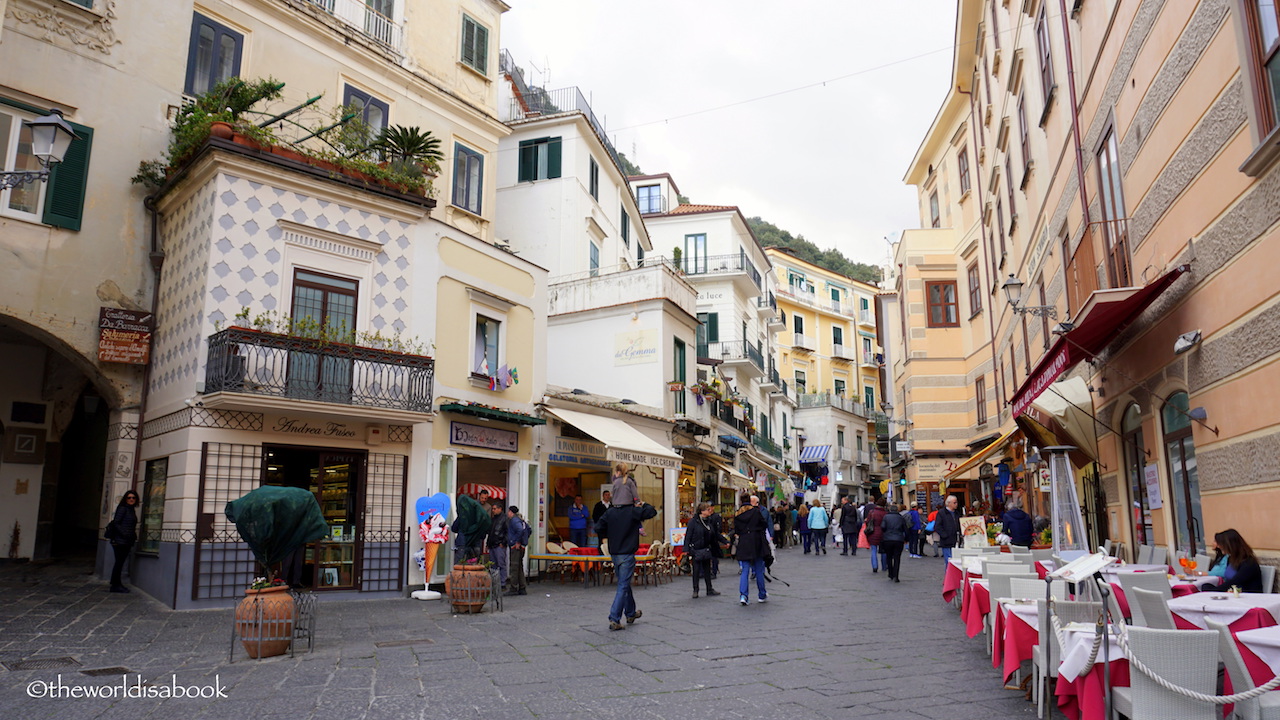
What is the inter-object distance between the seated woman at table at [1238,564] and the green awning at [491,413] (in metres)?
11.2

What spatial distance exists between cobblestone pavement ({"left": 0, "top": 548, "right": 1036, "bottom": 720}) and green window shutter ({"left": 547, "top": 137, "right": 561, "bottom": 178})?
14788 mm

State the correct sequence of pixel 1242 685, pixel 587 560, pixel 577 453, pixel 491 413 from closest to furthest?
pixel 1242 685, pixel 491 413, pixel 587 560, pixel 577 453

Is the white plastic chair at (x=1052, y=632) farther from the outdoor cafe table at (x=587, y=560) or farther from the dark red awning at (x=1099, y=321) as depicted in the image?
the outdoor cafe table at (x=587, y=560)

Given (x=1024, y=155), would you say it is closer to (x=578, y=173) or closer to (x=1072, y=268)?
(x=1072, y=268)

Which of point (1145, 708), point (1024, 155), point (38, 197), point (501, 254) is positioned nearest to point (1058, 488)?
point (1145, 708)

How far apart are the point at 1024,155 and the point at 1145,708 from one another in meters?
14.3

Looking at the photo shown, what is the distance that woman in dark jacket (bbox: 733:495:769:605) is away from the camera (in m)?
12.1

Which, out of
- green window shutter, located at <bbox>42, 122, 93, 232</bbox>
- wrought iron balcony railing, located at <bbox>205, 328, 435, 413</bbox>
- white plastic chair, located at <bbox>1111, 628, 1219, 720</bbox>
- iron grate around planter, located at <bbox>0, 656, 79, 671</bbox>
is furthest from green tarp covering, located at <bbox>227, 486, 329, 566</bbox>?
green window shutter, located at <bbox>42, 122, 93, 232</bbox>

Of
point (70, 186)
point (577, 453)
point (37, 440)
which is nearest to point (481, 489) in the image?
point (577, 453)

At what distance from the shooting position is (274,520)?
25.7 feet

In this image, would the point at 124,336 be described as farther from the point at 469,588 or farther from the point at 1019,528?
the point at 1019,528

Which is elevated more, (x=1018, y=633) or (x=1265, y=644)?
(x=1265, y=644)

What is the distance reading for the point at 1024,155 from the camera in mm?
16328

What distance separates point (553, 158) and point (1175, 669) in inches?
871
